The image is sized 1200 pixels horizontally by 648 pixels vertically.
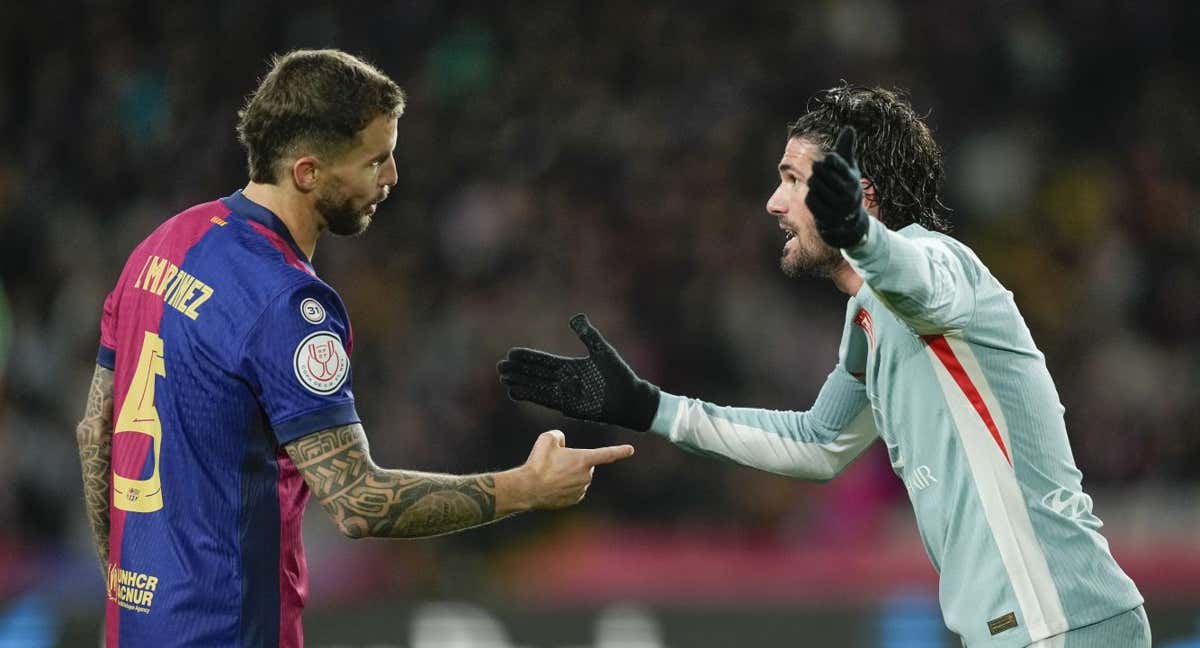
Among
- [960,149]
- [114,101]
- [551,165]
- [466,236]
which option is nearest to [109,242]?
[114,101]

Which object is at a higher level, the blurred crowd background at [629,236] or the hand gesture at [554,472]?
the blurred crowd background at [629,236]

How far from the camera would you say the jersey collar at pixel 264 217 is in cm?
374

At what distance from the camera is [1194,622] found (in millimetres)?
7684

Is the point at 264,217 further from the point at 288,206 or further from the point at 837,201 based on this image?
the point at 837,201

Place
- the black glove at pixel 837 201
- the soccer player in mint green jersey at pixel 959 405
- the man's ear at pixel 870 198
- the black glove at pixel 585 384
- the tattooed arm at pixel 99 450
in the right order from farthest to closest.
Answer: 1. the black glove at pixel 585 384
2. the man's ear at pixel 870 198
3. the tattooed arm at pixel 99 450
4. the soccer player in mint green jersey at pixel 959 405
5. the black glove at pixel 837 201

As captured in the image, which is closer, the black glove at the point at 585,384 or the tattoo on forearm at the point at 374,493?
the tattoo on forearm at the point at 374,493

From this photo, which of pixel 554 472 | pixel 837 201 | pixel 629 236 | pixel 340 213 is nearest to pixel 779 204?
pixel 837 201

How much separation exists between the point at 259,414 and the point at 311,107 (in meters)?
0.72

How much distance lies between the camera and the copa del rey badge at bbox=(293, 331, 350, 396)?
3.49 metres

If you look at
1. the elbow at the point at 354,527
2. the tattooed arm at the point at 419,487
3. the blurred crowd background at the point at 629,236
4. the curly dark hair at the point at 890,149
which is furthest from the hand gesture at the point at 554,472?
the blurred crowd background at the point at 629,236

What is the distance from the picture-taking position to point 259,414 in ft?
11.8

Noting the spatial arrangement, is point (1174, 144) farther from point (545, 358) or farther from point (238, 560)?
point (238, 560)

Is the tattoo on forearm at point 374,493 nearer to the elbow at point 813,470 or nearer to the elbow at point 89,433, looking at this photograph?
the elbow at point 89,433

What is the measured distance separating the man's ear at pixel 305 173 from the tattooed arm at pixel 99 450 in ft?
2.20
